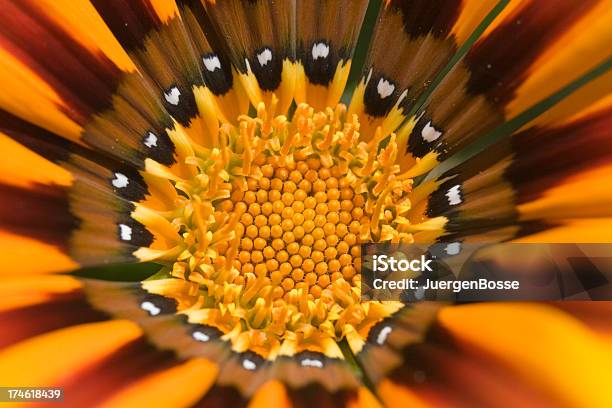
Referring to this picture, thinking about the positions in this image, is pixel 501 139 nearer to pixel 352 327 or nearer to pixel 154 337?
pixel 352 327

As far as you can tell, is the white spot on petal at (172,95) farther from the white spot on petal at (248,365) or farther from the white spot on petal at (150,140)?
the white spot on petal at (248,365)

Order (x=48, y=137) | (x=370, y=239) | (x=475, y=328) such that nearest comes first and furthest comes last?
(x=475, y=328) < (x=48, y=137) < (x=370, y=239)

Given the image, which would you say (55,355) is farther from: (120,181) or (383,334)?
(383,334)

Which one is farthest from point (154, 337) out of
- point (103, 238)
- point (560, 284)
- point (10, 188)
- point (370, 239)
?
point (560, 284)

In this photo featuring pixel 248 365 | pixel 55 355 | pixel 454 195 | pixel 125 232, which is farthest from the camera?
pixel 454 195

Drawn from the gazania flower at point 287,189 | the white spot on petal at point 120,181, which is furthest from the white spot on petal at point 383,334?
the white spot on petal at point 120,181

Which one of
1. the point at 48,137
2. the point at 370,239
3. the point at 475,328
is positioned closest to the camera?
the point at 475,328

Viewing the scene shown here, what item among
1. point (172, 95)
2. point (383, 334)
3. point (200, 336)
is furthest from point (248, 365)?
point (172, 95)

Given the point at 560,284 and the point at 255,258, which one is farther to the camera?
the point at 255,258
